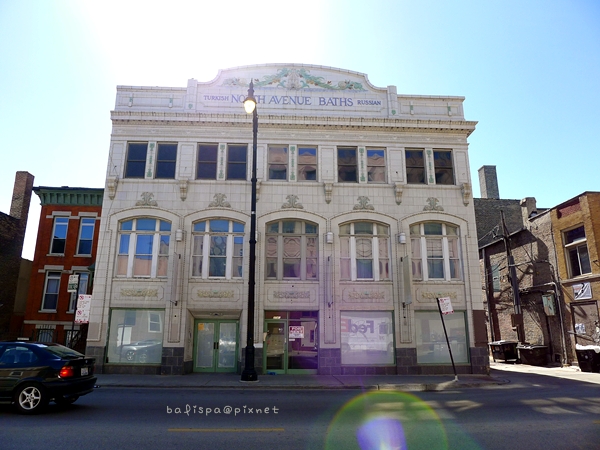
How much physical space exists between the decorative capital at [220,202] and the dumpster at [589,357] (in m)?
16.8

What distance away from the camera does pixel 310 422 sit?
8.09 m

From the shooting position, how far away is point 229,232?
18.6 meters

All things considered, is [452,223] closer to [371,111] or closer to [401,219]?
[401,219]

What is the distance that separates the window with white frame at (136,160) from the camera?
1920 cm

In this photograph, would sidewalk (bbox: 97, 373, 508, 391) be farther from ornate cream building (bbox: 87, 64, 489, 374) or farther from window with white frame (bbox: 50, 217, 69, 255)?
window with white frame (bbox: 50, 217, 69, 255)

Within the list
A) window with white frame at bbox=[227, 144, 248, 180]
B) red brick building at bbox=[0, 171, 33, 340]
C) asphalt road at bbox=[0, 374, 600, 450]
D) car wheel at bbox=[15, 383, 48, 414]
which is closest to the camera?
asphalt road at bbox=[0, 374, 600, 450]

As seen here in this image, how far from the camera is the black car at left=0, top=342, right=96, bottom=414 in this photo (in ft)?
27.7

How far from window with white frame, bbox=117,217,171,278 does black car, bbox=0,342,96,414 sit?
29.6ft

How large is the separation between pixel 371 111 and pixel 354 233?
6.12 meters

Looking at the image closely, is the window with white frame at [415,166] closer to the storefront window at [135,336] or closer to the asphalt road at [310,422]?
the asphalt road at [310,422]

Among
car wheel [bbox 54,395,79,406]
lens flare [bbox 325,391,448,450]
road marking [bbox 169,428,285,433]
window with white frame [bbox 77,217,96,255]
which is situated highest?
window with white frame [bbox 77,217,96,255]

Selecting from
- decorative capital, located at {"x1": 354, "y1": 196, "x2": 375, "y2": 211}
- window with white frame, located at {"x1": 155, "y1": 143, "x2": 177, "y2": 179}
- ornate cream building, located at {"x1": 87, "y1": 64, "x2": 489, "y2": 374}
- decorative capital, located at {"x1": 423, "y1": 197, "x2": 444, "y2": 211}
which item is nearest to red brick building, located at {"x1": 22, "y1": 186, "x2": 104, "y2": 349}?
window with white frame, located at {"x1": 155, "y1": 143, "x2": 177, "y2": 179}

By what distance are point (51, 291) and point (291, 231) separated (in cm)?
1546

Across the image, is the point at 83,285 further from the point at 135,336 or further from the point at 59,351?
the point at 59,351
